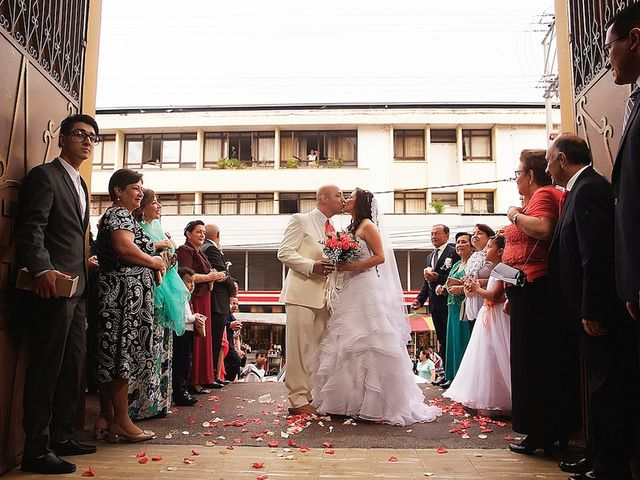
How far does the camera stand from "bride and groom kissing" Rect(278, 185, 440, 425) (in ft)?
15.7

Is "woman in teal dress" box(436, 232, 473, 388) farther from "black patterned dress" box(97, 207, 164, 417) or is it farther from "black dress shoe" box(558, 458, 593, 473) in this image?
"black patterned dress" box(97, 207, 164, 417)

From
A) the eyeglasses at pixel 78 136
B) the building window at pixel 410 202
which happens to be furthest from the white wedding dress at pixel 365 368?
the building window at pixel 410 202

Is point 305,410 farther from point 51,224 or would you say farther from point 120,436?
point 51,224

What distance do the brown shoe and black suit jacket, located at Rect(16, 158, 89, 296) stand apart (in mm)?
2231

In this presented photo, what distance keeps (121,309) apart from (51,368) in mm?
727

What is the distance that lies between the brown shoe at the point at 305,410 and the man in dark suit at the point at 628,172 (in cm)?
310

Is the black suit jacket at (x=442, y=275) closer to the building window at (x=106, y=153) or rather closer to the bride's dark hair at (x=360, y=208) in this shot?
the bride's dark hair at (x=360, y=208)

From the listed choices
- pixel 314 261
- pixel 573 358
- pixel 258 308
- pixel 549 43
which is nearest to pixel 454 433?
pixel 573 358

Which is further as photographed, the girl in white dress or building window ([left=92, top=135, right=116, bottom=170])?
building window ([left=92, top=135, right=116, bottom=170])

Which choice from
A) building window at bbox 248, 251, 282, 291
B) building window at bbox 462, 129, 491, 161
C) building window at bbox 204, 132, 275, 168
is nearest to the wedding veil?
building window at bbox 248, 251, 282, 291

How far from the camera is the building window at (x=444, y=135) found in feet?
77.5

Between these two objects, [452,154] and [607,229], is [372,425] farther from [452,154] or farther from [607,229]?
[452,154]

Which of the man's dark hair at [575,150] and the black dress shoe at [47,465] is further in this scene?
the man's dark hair at [575,150]

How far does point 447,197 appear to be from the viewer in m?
23.2
